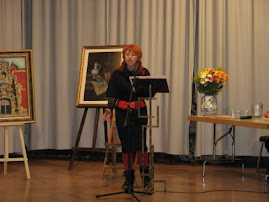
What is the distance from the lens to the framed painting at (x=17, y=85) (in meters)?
6.52

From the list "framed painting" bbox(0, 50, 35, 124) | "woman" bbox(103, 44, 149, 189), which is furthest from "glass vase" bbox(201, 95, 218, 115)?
"framed painting" bbox(0, 50, 35, 124)

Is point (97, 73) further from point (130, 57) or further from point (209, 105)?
point (130, 57)

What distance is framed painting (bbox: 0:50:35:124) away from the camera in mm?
6520

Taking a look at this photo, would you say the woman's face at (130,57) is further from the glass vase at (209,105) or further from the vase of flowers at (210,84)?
the glass vase at (209,105)

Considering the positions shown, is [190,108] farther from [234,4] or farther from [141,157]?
[141,157]

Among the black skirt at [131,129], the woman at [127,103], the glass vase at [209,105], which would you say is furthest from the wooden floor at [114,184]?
the glass vase at [209,105]

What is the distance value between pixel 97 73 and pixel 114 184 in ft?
5.97

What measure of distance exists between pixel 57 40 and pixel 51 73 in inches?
21.0

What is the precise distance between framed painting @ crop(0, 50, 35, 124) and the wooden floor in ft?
2.75

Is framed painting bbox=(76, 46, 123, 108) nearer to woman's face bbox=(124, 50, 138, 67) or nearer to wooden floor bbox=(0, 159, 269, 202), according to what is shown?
wooden floor bbox=(0, 159, 269, 202)

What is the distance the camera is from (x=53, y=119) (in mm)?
8094

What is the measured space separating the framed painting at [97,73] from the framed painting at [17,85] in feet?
2.48

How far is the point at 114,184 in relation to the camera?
19.1 feet

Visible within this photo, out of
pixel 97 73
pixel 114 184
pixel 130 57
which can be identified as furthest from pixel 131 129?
pixel 97 73
